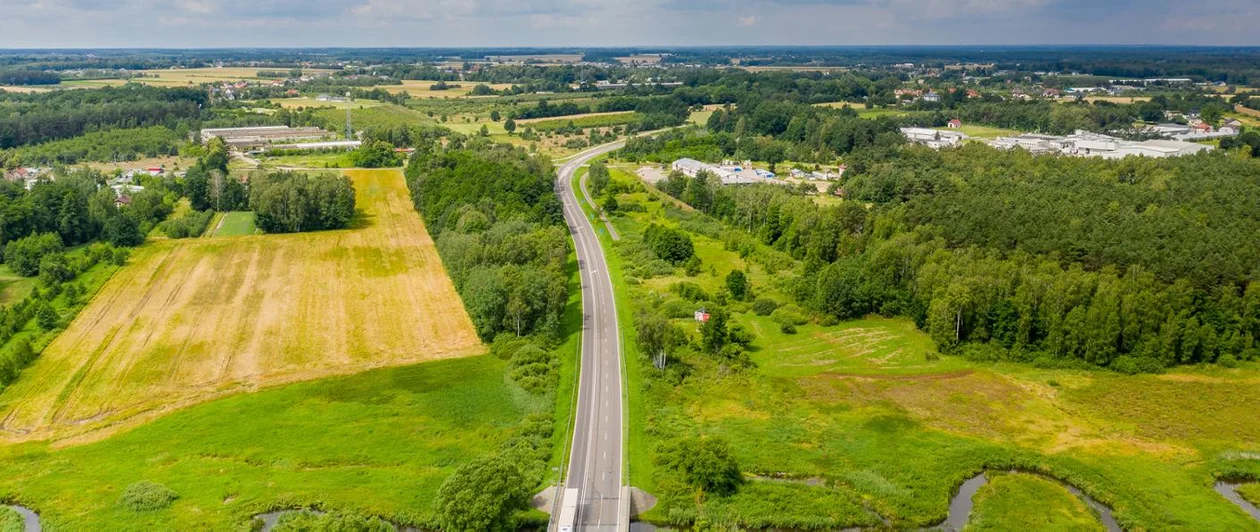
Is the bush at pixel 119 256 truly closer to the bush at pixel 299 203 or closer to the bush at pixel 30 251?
the bush at pixel 30 251

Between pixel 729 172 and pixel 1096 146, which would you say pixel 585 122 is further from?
pixel 1096 146

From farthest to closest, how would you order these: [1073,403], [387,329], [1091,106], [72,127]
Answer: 1. [1091,106]
2. [72,127]
3. [387,329]
4. [1073,403]

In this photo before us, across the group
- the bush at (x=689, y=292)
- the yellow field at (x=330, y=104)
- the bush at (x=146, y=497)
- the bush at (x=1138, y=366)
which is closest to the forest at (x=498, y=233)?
the bush at (x=689, y=292)

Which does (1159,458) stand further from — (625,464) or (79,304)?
(79,304)

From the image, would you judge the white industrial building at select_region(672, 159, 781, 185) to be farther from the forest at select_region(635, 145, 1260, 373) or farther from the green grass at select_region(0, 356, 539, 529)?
the green grass at select_region(0, 356, 539, 529)

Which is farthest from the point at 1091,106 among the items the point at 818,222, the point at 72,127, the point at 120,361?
the point at 72,127

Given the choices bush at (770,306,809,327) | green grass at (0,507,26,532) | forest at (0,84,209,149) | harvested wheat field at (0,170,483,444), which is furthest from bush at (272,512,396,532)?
forest at (0,84,209,149)
